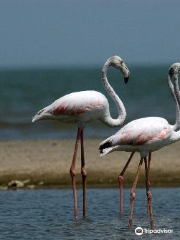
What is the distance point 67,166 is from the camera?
1666cm

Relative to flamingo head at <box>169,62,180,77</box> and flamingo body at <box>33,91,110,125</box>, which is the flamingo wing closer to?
flamingo head at <box>169,62,180,77</box>

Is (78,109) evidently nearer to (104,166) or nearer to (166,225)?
(166,225)

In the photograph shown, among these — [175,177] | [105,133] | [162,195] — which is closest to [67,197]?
[162,195]

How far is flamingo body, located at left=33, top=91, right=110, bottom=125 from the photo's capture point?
475 inches

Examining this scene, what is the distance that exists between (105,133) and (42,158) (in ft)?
23.6

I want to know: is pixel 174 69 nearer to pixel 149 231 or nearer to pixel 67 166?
pixel 149 231

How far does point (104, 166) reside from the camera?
16.5 m

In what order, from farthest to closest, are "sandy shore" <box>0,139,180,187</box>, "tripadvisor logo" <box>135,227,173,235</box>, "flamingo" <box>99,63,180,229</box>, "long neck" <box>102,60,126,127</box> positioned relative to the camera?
1. "sandy shore" <box>0,139,180,187</box>
2. "long neck" <box>102,60,126,127</box>
3. "flamingo" <box>99,63,180,229</box>
4. "tripadvisor logo" <box>135,227,173,235</box>

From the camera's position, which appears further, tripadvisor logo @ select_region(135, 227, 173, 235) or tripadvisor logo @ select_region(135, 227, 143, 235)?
tripadvisor logo @ select_region(135, 227, 173, 235)

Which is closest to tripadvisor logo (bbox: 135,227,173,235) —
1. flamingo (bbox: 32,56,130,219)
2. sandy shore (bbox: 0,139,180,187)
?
flamingo (bbox: 32,56,130,219)

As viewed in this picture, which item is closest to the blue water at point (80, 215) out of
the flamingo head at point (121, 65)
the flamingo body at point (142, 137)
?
the flamingo body at point (142, 137)

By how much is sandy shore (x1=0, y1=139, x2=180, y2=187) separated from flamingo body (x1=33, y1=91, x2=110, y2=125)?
3179 millimetres

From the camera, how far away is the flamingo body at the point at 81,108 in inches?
475

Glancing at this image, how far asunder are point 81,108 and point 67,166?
15.5 feet
